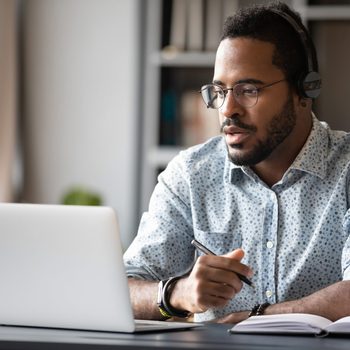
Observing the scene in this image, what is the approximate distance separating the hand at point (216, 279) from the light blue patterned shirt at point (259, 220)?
0.42m

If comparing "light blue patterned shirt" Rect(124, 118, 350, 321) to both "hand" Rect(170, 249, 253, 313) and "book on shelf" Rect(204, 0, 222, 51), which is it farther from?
"book on shelf" Rect(204, 0, 222, 51)

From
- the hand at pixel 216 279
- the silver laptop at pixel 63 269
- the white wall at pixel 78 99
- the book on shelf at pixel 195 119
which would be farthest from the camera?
the white wall at pixel 78 99

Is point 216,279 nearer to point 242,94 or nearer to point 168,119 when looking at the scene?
point 242,94

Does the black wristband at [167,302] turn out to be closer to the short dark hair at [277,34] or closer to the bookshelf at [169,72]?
the short dark hair at [277,34]

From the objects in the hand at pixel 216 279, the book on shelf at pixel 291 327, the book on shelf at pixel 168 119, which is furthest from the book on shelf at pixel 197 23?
the book on shelf at pixel 291 327

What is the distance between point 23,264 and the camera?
63.2 inches

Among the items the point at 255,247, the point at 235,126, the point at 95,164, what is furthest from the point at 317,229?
the point at 95,164

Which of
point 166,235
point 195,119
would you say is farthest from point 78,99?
point 166,235

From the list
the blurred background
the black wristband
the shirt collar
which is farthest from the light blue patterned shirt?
the blurred background

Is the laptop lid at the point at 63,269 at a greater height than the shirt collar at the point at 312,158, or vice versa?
the shirt collar at the point at 312,158

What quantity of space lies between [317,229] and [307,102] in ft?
1.09

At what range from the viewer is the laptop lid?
1.57m

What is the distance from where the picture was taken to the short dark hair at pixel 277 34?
7.43 ft

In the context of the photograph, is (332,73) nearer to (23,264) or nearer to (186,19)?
(186,19)
